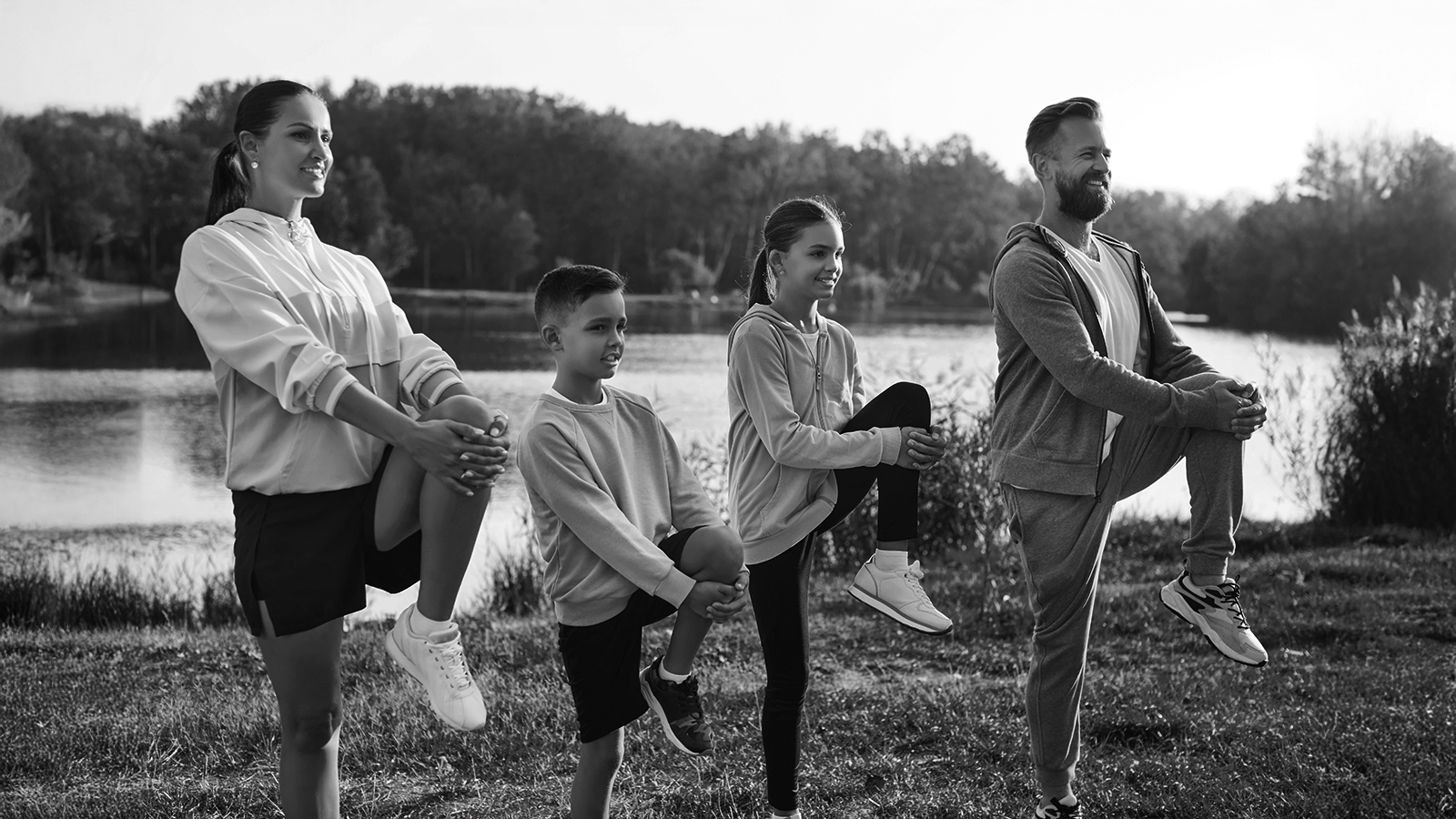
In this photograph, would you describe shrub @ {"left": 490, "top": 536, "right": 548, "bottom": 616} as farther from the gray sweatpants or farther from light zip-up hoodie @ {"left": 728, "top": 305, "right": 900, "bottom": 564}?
the gray sweatpants

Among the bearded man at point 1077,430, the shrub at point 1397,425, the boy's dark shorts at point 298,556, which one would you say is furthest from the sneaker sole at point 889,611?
the shrub at point 1397,425

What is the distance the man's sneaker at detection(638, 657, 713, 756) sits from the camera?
299 centimetres

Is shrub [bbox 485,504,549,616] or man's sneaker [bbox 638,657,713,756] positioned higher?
man's sneaker [bbox 638,657,713,756]

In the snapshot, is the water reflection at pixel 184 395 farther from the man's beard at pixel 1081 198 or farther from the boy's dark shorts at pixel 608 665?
the boy's dark shorts at pixel 608 665

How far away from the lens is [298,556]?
2740mm

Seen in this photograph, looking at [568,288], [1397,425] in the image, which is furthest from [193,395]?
[568,288]

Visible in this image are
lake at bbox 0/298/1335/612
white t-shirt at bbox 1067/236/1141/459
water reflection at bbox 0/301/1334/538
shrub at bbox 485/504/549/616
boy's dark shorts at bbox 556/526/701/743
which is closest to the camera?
boy's dark shorts at bbox 556/526/701/743

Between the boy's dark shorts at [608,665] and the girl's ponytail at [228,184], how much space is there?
1.39 meters

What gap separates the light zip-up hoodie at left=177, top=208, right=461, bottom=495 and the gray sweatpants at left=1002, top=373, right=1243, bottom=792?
168 cm

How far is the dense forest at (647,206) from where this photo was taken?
134 ft

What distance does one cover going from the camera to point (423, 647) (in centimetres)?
285

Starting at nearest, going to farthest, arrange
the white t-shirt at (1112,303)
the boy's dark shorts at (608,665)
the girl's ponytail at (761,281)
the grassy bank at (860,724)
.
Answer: the boy's dark shorts at (608,665)
the white t-shirt at (1112,303)
the girl's ponytail at (761,281)
the grassy bank at (860,724)

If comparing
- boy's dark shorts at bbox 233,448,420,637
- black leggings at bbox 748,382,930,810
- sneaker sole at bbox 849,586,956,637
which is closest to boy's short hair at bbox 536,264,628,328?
boy's dark shorts at bbox 233,448,420,637

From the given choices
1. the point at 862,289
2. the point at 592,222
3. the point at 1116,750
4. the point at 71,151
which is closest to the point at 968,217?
the point at 862,289
